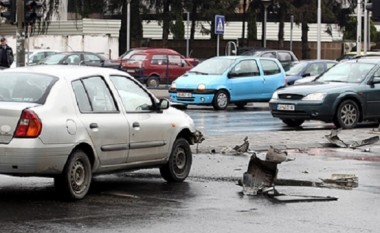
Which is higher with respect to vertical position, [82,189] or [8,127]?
[8,127]

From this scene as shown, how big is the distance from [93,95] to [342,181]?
3.41m

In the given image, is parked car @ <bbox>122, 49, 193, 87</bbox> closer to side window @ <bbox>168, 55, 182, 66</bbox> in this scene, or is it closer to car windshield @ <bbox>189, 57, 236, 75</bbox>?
side window @ <bbox>168, 55, 182, 66</bbox>

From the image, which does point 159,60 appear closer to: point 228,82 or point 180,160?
point 228,82

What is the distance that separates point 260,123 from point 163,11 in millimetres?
35110

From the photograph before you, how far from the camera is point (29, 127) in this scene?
9.23 m

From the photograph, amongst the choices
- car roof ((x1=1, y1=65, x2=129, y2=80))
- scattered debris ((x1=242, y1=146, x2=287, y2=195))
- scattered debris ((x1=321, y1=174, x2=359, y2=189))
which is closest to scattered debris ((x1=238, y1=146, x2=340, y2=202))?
scattered debris ((x1=242, y1=146, x2=287, y2=195))

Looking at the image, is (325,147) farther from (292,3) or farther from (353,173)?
(292,3)

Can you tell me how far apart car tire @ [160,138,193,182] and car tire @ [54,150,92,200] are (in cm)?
180

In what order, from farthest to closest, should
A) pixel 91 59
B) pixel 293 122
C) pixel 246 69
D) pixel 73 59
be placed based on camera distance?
pixel 91 59 → pixel 73 59 → pixel 246 69 → pixel 293 122

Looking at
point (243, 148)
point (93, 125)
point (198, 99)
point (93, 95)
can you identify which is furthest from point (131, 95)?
point (198, 99)

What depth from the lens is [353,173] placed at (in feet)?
41.8

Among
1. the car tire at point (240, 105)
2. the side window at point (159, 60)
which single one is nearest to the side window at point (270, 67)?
the car tire at point (240, 105)

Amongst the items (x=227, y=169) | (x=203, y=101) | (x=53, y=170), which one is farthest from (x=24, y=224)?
(x=203, y=101)

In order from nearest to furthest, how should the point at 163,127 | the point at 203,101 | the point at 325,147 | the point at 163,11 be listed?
the point at 163,127, the point at 325,147, the point at 203,101, the point at 163,11
